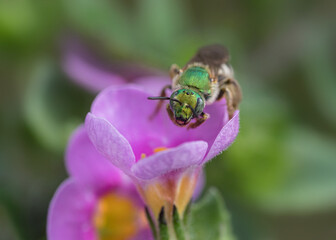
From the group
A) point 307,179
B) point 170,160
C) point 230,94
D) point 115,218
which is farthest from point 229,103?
point 307,179

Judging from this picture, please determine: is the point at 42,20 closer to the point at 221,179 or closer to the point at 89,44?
the point at 89,44

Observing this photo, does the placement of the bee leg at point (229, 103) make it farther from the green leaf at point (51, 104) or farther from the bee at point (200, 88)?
the green leaf at point (51, 104)

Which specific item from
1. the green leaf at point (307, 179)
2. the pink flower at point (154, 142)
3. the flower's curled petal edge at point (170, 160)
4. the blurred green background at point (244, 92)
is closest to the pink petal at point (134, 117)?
the pink flower at point (154, 142)

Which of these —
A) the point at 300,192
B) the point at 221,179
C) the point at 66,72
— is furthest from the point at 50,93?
the point at 300,192

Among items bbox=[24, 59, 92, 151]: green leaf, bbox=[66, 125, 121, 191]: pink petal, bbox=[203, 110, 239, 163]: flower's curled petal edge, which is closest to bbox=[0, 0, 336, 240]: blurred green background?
bbox=[24, 59, 92, 151]: green leaf

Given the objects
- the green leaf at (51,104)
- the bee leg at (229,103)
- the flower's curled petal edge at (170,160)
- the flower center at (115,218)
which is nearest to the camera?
the flower's curled petal edge at (170,160)

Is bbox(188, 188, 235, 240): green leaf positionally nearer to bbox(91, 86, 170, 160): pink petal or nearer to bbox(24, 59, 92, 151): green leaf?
bbox(91, 86, 170, 160): pink petal
